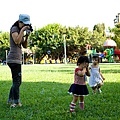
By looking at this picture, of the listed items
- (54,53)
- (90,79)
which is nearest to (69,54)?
(54,53)

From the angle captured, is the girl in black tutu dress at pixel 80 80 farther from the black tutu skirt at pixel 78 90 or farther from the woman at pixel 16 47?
the woman at pixel 16 47

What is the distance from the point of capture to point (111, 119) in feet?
19.6

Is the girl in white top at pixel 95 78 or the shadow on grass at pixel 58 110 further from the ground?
the girl in white top at pixel 95 78

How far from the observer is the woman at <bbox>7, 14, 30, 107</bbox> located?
23.9 feet

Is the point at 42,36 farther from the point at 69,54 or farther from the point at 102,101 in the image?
the point at 102,101

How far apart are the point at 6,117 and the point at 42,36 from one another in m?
73.4

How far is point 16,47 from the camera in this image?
747cm

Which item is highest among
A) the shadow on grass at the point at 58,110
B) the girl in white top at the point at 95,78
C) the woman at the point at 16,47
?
the woman at the point at 16,47

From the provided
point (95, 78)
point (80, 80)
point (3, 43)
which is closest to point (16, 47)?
point (80, 80)

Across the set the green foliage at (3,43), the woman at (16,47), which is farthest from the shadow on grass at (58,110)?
the green foliage at (3,43)

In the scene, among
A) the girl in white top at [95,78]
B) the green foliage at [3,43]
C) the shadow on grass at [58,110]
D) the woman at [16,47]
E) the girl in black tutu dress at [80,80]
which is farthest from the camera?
the green foliage at [3,43]

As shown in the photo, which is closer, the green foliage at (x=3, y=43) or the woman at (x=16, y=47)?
the woman at (x=16, y=47)

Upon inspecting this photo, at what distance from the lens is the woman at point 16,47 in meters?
7.28

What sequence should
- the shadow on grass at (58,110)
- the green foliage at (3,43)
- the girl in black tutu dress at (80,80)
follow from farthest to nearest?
the green foliage at (3,43) → the girl in black tutu dress at (80,80) → the shadow on grass at (58,110)
